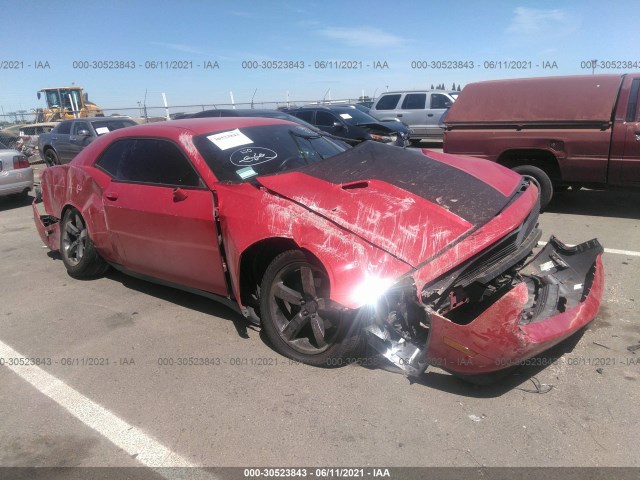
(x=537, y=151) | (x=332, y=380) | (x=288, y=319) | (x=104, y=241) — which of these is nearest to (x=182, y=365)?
(x=288, y=319)

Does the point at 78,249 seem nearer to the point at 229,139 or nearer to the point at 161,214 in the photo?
the point at 161,214

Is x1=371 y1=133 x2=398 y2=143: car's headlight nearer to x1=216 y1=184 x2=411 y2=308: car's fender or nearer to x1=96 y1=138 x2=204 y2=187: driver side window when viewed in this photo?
x1=96 y1=138 x2=204 y2=187: driver side window

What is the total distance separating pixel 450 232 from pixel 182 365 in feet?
6.80

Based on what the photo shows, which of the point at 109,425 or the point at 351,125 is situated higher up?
the point at 351,125

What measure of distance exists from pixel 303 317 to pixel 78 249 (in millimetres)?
3173

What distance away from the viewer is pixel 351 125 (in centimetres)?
1244

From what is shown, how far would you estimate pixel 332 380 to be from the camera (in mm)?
3129

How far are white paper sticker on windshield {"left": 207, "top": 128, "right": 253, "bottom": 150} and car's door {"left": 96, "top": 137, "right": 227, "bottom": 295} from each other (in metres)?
0.28

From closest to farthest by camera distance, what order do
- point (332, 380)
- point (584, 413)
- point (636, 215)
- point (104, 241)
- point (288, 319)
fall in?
point (584, 413), point (332, 380), point (288, 319), point (104, 241), point (636, 215)

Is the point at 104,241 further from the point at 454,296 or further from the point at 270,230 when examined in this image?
the point at 454,296

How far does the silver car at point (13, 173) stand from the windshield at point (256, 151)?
738cm

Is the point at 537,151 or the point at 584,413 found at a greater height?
the point at 537,151

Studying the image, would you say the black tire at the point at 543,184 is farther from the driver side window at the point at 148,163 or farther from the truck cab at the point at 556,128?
the driver side window at the point at 148,163

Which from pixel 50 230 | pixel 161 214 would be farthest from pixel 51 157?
pixel 161 214
